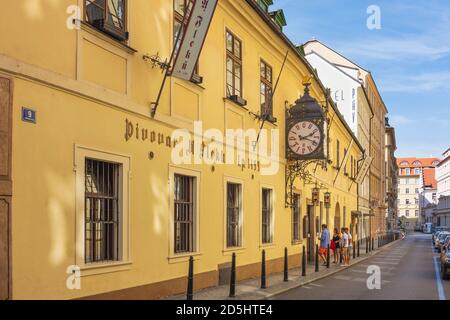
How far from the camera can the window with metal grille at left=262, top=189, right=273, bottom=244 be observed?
18.8m

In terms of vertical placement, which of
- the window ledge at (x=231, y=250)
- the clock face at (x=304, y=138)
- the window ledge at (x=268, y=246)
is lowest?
the window ledge at (x=268, y=246)

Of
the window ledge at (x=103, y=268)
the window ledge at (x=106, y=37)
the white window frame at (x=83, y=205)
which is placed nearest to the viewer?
the white window frame at (x=83, y=205)

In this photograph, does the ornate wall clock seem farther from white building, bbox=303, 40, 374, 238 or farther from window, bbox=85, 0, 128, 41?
white building, bbox=303, 40, 374, 238

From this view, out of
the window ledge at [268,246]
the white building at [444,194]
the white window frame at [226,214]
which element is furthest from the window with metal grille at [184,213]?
the white building at [444,194]

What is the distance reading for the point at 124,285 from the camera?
34.0ft

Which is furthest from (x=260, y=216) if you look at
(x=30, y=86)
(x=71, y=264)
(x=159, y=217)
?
(x=30, y=86)

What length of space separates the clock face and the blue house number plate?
13313mm

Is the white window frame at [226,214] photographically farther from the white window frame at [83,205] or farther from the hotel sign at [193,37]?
the white window frame at [83,205]

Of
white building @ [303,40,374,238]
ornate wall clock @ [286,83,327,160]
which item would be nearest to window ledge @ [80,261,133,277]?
ornate wall clock @ [286,83,327,160]

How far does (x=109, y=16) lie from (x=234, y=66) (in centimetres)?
649

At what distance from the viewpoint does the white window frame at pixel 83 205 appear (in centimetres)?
906

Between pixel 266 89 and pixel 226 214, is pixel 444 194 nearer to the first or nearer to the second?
pixel 266 89

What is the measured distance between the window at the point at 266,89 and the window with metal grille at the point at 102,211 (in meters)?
8.83

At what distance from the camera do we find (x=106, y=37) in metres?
9.89
